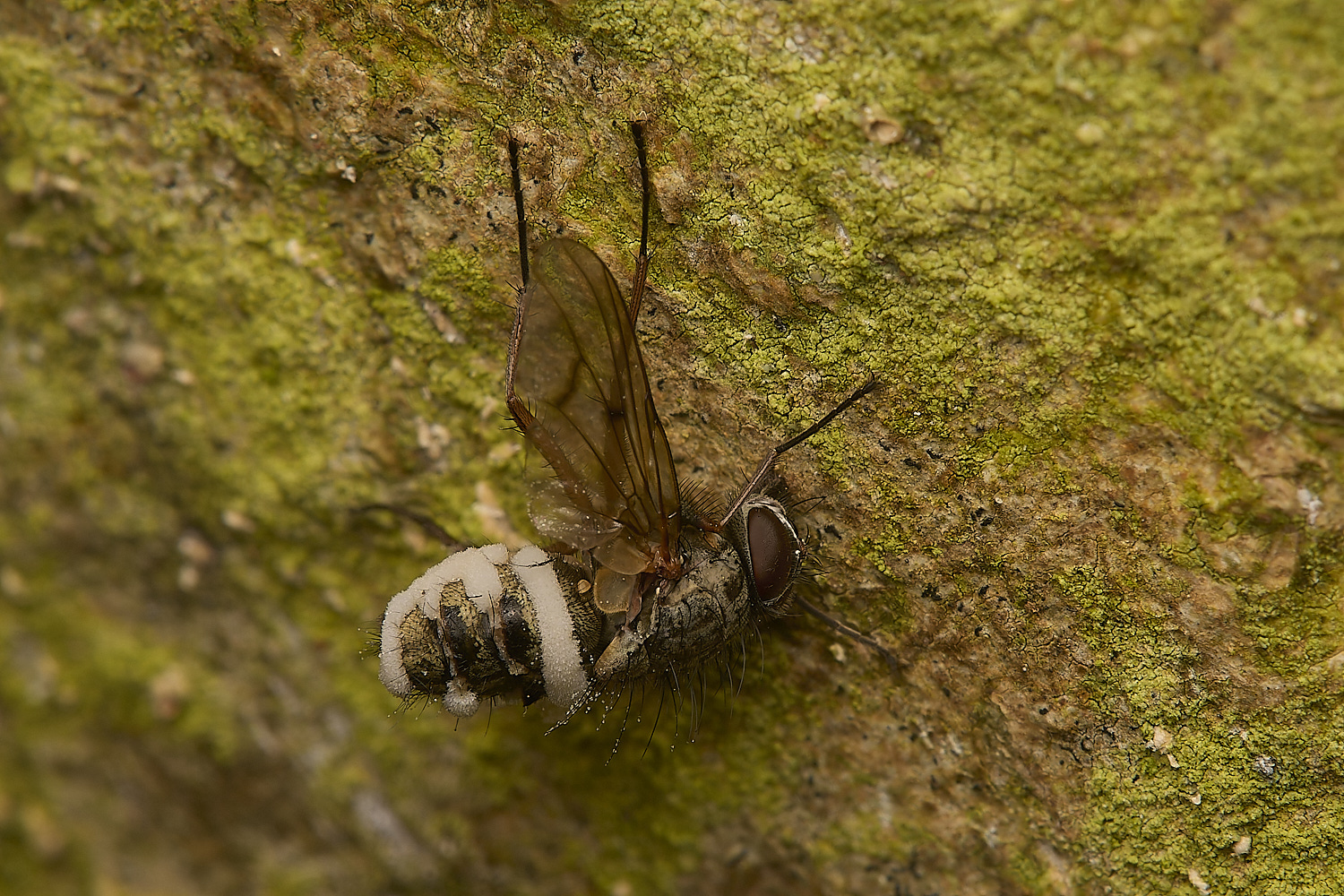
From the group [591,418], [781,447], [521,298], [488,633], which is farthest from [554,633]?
[521,298]

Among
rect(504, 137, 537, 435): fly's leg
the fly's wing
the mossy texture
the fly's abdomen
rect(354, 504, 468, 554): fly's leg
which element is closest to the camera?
the mossy texture

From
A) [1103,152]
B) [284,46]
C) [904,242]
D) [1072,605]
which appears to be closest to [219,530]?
[284,46]

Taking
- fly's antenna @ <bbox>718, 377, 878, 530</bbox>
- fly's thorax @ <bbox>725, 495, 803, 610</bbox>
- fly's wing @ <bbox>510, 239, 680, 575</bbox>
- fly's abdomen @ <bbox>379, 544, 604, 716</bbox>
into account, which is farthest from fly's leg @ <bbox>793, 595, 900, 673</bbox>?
fly's abdomen @ <bbox>379, 544, 604, 716</bbox>

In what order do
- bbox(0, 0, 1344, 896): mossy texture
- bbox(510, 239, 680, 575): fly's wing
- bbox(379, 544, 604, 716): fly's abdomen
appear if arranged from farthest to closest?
bbox(379, 544, 604, 716): fly's abdomen
bbox(510, 239, 680, 575): fly's wing
bbox(0, 0, 1344, 896): mossy texture

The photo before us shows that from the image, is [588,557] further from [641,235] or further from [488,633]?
[641,235]

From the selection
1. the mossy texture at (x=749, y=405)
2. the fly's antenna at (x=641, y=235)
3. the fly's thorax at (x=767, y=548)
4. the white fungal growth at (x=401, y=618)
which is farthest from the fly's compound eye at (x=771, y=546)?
the white fungal growth at (x=401, y=618)

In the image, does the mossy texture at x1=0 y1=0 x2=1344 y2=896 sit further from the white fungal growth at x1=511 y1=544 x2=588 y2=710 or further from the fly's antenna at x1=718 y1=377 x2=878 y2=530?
the white fungal growth at x1=511 y1=544 x2=588 y2=710

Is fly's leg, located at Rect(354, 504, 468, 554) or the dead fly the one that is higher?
the dead fly

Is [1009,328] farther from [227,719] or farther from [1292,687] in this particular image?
[227,719]
